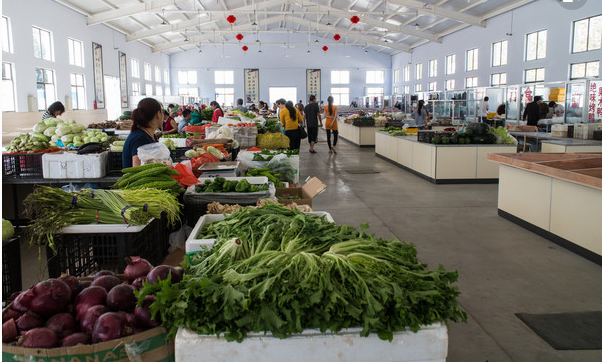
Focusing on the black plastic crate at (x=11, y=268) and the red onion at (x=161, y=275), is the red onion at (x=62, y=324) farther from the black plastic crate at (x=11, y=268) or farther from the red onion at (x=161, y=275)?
the black plastic crate at (x=11, y=268)

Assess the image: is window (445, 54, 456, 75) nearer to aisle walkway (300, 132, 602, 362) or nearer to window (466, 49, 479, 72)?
window (466, 49, 479, 72)

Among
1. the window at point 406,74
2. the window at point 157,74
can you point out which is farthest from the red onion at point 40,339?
the window at point 406,74

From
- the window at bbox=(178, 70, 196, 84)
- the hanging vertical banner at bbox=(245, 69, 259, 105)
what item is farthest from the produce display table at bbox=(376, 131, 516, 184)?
the window at bbox=(178, 70, 196, 84)

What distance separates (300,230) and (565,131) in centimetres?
830

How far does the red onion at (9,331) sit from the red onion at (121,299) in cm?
29

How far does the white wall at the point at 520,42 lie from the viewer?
13.4m

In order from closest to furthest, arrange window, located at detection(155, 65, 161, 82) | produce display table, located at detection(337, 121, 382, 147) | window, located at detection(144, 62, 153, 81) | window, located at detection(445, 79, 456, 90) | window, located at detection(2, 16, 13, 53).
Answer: window, located at detection(2, 16, 13, 53)
produce display table, located at detection(337, 121, 382, 147)
window, located at detection(445, 79, 456, 90)
window, located at detection(144, 62, 153, 81)
window, located at detection(155, 65, 161, 82)

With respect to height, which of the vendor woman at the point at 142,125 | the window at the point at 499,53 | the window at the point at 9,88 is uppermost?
the window at the point at 499,53

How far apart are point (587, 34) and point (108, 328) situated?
47.9ft

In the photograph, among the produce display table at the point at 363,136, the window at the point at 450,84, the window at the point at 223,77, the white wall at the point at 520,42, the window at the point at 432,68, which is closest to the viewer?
the white wall at the point at 520,42

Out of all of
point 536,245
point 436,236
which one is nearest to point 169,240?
point 436,236

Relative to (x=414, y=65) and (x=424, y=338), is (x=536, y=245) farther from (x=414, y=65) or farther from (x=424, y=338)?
(x=414, y=65)

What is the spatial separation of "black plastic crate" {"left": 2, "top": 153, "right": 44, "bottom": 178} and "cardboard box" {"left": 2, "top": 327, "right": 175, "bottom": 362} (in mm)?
3904

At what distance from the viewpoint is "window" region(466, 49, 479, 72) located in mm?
19688
